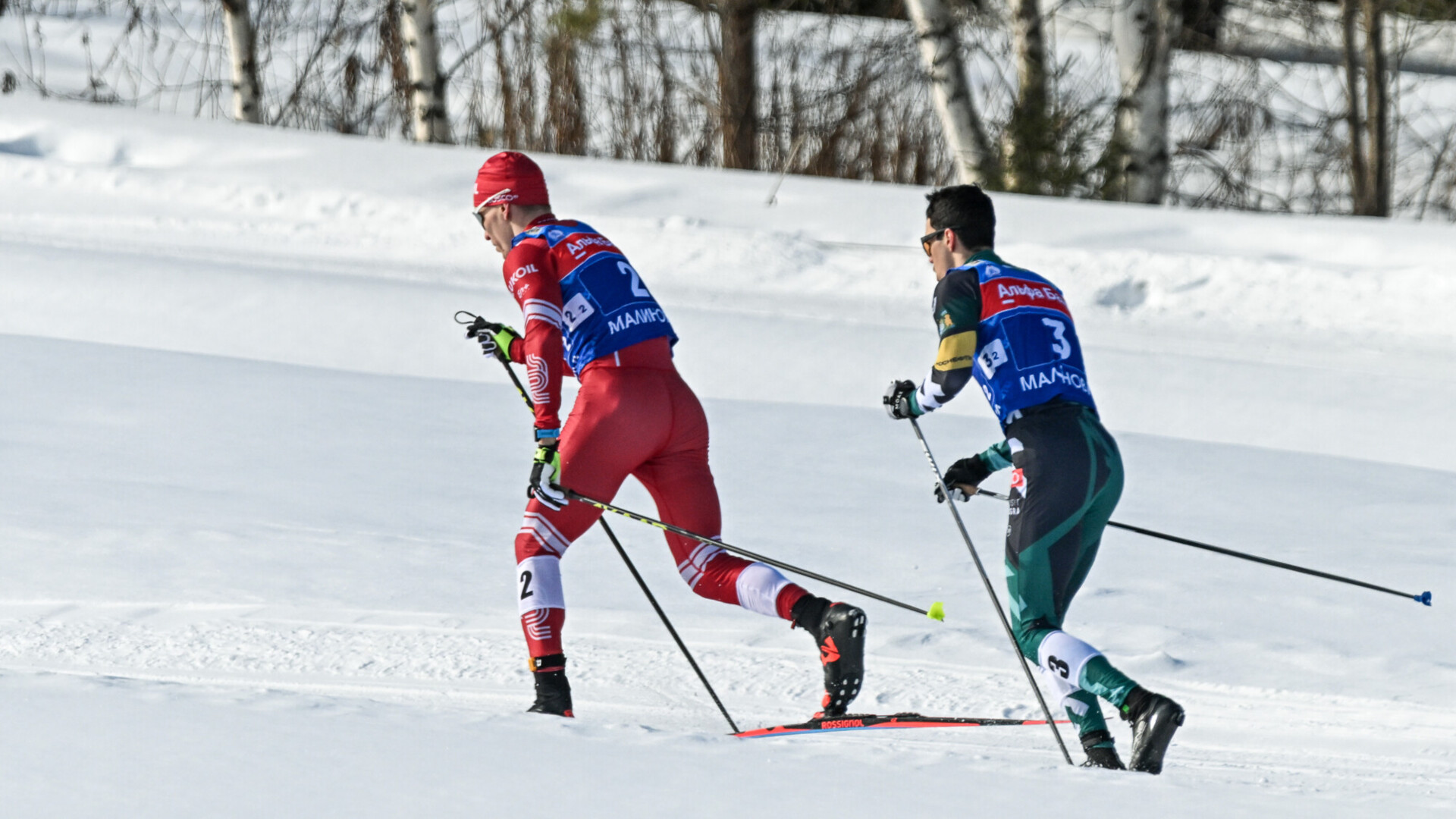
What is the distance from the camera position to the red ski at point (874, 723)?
4.05 metres

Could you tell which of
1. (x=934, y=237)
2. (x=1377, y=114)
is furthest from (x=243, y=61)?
(x=934, y=237)

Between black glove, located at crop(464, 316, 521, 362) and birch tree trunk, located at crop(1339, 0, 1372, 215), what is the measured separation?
12.7 m

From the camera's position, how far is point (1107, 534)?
6359mm

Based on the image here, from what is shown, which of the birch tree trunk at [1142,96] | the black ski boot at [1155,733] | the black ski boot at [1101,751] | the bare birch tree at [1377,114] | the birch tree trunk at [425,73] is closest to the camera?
the black ski boot at [1155,733]

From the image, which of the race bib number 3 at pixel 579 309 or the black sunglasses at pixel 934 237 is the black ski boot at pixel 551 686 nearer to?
the race bib number 3 at pixel 579 309

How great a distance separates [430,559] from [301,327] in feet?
14.1

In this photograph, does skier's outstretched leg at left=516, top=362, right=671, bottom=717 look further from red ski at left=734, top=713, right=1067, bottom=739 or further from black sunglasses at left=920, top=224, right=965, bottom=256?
black sunglasses at left=920, top=224, right=965, bottom=256

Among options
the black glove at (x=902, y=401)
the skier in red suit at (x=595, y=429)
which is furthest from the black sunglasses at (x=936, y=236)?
the skier in red suit at (x=595, y=429)

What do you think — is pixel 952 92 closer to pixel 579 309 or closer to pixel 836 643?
pixel 579 309

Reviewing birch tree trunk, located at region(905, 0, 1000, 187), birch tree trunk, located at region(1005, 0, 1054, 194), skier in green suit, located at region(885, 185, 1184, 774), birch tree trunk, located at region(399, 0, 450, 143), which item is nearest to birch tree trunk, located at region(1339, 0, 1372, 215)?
birch tree trunk, located at region(1005, 0, 1054, 194)

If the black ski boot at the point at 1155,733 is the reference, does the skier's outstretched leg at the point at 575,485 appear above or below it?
above

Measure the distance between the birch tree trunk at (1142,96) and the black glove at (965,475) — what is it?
9099 millimetres

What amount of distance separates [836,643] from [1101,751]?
739 mm

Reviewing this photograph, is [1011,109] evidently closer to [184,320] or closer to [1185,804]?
[184,320]
